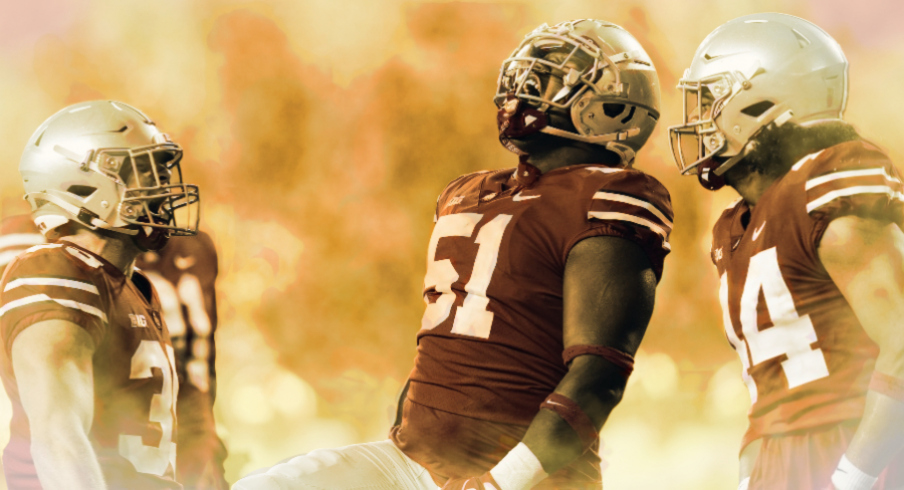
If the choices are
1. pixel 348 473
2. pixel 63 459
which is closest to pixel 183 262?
pixel 63 459

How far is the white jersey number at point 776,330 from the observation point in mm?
1611

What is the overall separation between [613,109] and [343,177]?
143cm

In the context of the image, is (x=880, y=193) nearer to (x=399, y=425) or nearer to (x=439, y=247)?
(x=439, y=247)

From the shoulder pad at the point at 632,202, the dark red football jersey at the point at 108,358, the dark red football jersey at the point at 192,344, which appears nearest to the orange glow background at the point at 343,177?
the dark red football jersey at the point at 192,344

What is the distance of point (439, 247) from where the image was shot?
2.02 m

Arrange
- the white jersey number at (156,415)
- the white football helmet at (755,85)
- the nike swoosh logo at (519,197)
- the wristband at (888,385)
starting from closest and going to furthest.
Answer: the wristband at (888,385) < the white football helmet at (755,85) < the nike swoosh logo at (519,197) < the white jersey number at (156,415)

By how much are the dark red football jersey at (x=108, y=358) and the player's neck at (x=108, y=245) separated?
0.18ft

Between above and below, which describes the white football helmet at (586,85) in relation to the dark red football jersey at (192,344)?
above

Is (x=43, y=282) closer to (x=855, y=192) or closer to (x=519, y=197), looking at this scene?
(x=519, y=197)

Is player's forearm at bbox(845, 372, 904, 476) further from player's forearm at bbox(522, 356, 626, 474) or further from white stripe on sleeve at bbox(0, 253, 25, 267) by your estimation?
white stripe on sleeve at bbox(0, 253, 25, 267)

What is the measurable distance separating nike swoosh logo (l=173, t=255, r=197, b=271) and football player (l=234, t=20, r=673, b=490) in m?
1.04

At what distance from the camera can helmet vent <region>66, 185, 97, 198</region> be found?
A: 7.16 feet

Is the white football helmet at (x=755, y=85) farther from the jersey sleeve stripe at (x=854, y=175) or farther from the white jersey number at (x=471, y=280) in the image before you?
the white jersey number at (x=471, y=280)

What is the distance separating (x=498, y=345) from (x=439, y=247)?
12.5 inches
